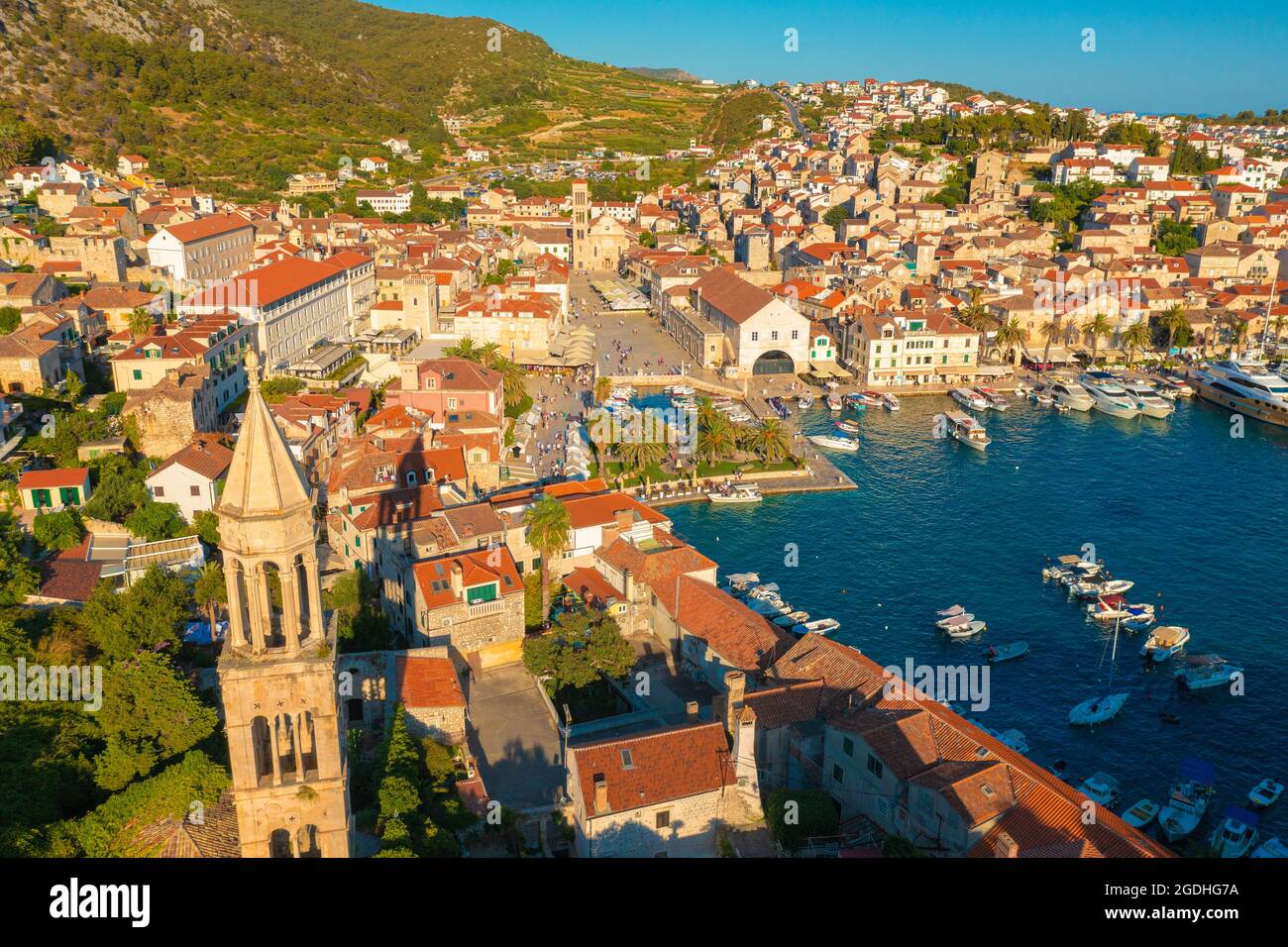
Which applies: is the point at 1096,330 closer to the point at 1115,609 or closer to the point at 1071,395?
the point at 1071,395

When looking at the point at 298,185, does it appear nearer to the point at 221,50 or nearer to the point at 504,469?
the point at 221,50

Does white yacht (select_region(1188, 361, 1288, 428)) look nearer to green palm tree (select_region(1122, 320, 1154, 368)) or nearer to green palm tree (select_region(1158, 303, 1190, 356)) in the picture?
green palm tree (select_region(1122, 320, 1154, 368))

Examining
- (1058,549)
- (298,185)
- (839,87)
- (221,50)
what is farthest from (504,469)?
(839,87)

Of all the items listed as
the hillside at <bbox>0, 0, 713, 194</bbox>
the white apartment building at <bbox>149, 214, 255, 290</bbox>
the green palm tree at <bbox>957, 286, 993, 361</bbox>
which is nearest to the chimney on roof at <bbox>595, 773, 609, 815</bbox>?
the white apartment building at <bbox>149, 214, 255, 290</bbox>

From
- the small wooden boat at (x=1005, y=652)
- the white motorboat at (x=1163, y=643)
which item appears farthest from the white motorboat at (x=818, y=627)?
the white motorboat at (x=1163, y=643)

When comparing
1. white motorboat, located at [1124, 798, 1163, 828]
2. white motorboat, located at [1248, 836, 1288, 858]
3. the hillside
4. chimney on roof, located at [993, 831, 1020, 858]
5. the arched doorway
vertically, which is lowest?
white motorboat, located at [1124, 798, 1163, 828]
